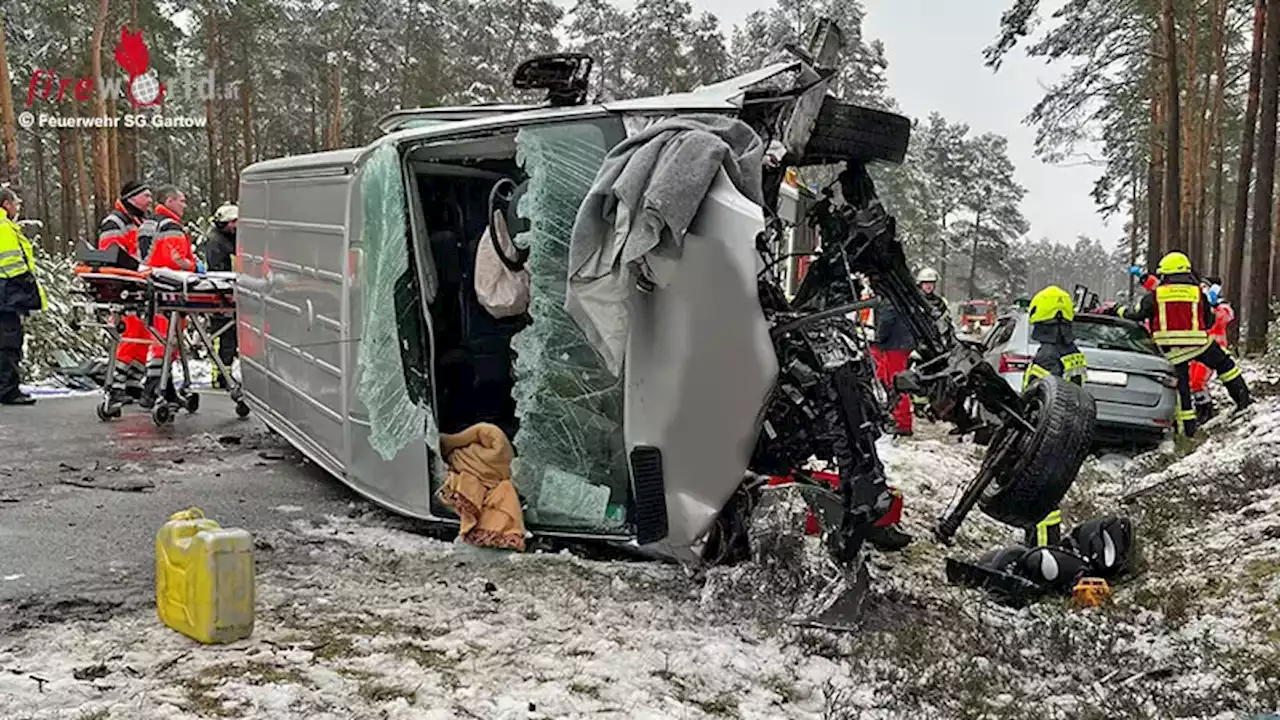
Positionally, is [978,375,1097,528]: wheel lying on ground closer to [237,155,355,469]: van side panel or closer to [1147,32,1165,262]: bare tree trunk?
[237,155,355,469]: van side panel

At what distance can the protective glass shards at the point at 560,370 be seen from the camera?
4.95m

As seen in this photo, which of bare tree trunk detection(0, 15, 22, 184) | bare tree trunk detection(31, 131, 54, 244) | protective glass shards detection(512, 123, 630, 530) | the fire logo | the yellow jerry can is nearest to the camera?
the yellow jerry can

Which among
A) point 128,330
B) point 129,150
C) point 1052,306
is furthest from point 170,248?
point 129,150

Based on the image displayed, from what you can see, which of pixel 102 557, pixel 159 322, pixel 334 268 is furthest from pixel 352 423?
pixel 159 322

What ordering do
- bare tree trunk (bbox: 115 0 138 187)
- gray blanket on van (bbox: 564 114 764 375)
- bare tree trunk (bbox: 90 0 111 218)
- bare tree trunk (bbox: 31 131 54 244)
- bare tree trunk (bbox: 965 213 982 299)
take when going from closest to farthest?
gray blanket on van (bbox: 564 114 764 375) → bare tree trunk (bbox: 90 0 111 218) → bare tree trunk (bbox: 115 0 138 187) → bare tree trunk (bbox: 31 131 54 244) → bare tree trunk (bbox: 965 213 982 299)

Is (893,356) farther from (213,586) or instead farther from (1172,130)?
(1172,130)

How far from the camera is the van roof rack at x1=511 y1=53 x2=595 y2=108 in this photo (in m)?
6.21

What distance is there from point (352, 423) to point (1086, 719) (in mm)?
3811

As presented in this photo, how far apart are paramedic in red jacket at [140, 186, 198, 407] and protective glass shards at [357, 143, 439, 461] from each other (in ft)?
13.8

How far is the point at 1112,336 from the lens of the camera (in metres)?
10.7

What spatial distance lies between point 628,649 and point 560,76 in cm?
343

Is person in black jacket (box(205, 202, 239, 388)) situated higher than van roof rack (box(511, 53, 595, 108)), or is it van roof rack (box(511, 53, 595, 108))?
van roof rack (box(511, 53, 595, 108))

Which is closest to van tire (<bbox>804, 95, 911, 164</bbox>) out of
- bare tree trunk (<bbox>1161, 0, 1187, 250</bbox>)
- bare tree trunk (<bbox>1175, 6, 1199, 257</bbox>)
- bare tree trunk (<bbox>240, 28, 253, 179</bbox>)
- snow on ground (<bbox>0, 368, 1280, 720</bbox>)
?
snow on ground (<bbox>0, 368, 1280, 720</bbox>)

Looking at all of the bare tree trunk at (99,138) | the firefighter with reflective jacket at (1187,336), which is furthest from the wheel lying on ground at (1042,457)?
the bare tree trunk at (99,138)
